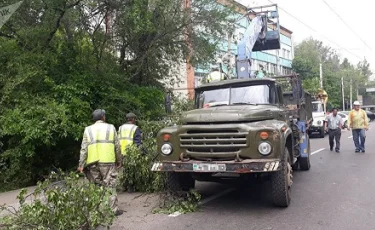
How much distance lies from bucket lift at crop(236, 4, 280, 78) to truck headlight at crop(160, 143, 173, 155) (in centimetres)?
585

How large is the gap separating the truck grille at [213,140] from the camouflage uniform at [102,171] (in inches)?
46.3

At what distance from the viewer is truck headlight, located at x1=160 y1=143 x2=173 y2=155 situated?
21.2 feet

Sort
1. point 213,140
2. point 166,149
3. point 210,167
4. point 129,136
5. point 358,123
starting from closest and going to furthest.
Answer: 1. point 210,167
2. point 213,140
3. point 166,149
4. point 129,136
5. point 358,123

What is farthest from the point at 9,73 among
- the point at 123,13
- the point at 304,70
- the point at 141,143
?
the point at 304,70

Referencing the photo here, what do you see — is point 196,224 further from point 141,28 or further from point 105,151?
point 141,28

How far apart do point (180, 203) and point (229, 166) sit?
1265 mm

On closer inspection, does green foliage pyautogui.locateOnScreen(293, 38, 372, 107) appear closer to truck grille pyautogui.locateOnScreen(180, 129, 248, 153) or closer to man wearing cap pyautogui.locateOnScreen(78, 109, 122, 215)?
truck grille pyautogui.locateOnScreen(180, 129, 248, 153)

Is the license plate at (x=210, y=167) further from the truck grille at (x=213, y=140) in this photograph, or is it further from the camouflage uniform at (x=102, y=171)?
the camouflage uniform at (x=102, y=171)

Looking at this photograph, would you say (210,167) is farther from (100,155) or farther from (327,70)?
(327,70)

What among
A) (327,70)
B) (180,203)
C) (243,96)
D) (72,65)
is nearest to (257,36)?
(72,65)

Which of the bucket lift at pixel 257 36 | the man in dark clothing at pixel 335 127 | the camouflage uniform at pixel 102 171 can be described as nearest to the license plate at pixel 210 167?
the camouflage uniform at pixel 102 171

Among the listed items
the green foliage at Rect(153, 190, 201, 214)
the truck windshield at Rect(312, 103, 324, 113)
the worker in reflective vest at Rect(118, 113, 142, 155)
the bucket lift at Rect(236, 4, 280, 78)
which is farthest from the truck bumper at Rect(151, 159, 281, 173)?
the truck windshield at Rect(312, 103, 324, 113)

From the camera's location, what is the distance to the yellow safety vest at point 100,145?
6188 mm

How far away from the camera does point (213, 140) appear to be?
6133 mm
